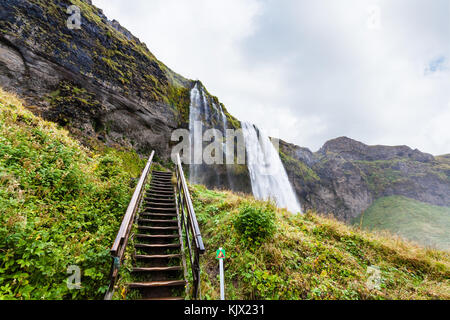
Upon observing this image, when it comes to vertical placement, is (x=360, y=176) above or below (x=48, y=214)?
above

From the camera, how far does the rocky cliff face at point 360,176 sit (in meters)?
42.7

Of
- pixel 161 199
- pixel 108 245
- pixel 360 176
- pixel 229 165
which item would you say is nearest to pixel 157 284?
pixel 108 245

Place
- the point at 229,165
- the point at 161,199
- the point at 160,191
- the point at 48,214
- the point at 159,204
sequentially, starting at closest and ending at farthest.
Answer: the point at 48,214, the point at 159,204, the point at 161,199, the point at 160,191, the point at 229,165

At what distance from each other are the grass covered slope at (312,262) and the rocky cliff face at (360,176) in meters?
31.0

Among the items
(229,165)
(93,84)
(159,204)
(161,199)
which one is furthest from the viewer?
(229,165)

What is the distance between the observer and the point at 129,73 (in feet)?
45.3

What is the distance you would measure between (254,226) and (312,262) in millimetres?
1535

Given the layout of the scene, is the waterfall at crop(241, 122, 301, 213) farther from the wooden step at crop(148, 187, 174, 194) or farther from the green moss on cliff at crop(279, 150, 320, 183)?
the wooden step at crop(148, 187, 174, 194)

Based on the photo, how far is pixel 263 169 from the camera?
25.9 meters

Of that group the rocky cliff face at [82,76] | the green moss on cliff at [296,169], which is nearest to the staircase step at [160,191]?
the rocky cliff face at [82,76]

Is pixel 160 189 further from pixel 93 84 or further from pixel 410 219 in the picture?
pixel 410 219

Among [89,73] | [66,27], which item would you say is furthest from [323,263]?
[66,27]
